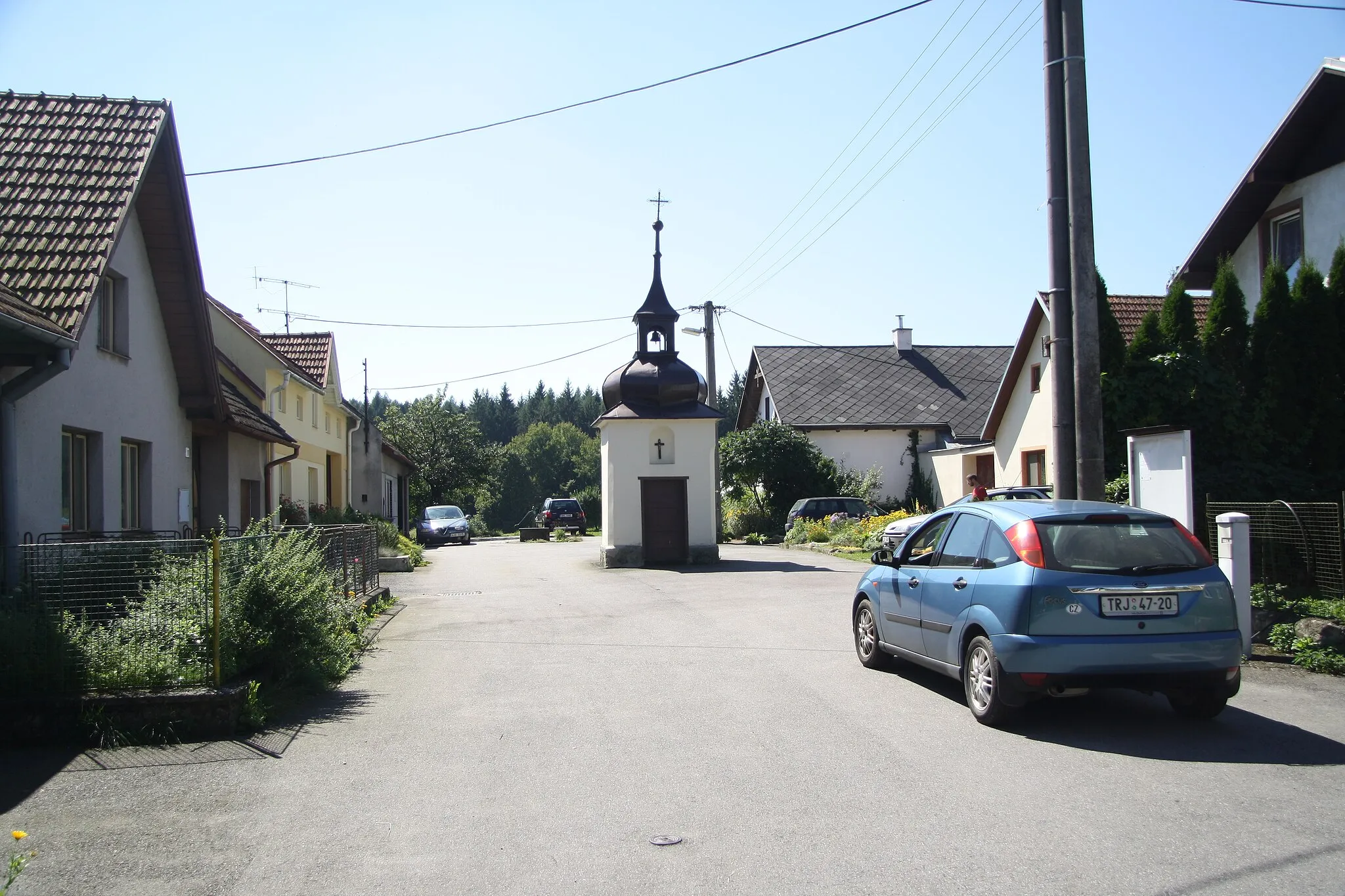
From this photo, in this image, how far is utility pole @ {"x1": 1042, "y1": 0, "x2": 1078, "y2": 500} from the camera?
11461 mm

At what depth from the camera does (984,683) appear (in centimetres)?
775

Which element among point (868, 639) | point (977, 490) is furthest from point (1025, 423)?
point (868, 639)

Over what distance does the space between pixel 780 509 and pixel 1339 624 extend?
2955 cm

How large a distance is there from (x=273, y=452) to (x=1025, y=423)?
18.0 meters

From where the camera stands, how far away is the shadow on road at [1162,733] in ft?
22.3

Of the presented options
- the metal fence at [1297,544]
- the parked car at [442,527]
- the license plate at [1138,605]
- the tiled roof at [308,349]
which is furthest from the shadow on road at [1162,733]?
the parked car at [442,527]

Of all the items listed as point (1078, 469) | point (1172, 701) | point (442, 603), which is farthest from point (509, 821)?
point (442, 603)

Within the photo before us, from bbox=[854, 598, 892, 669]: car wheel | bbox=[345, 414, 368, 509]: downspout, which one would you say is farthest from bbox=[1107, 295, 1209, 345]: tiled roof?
bbox=[345, 414, 368, 509]: downspout

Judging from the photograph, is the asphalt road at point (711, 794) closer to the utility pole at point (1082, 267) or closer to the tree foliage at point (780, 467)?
the utility pole at point (1082, 267)

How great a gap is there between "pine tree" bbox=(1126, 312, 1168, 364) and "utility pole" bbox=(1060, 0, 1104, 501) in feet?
20.1

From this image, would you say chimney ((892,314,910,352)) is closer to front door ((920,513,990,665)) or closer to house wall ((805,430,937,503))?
house wall ((805,430,937,503))

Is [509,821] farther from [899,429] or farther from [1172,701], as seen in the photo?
[899,429]

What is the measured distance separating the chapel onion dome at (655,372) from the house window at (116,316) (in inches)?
643

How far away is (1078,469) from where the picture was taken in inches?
446
